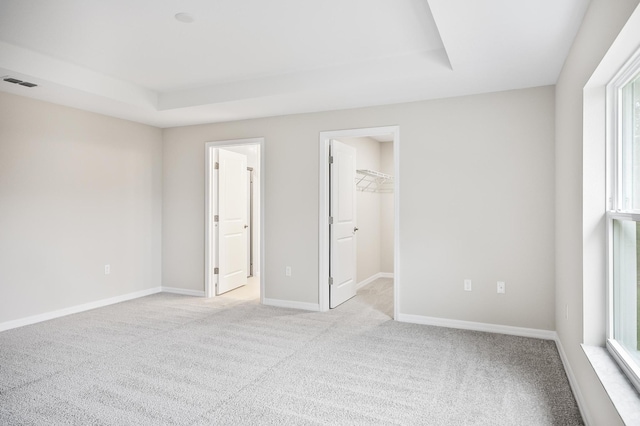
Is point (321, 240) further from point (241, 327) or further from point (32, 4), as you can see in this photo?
point (32, 4)

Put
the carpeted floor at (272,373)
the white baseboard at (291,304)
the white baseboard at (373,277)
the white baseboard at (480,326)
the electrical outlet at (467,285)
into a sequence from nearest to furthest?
1. the carpeted floor at (272,373)
2. the white baseboard at (480,326)
3. the electrical outlet at (467,285)
4. the white baseboard at (291,304)
5. the white baseboard at (373,277)

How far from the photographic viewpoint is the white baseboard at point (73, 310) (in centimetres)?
400

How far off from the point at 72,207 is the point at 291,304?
2.71 meters

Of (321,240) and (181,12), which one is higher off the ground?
(181,12)

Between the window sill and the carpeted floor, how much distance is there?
40 centimetres

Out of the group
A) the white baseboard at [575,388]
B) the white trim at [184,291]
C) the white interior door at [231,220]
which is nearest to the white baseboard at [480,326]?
the white baseboard at [575,388]

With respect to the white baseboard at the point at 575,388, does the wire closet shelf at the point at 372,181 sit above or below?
above

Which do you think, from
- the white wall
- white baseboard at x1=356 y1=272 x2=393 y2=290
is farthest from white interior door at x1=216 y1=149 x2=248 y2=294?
the white wall

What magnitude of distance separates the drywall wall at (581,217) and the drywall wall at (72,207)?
4.80 meters

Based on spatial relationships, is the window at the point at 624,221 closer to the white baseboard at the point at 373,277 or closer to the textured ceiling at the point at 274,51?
the textured ceiling at the point at 274,51

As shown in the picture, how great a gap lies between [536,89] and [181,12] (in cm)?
307

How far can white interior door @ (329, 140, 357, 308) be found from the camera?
15.7ft

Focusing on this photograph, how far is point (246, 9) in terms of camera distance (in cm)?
269

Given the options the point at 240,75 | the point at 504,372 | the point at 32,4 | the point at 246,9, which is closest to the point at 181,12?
the point at 246,9
